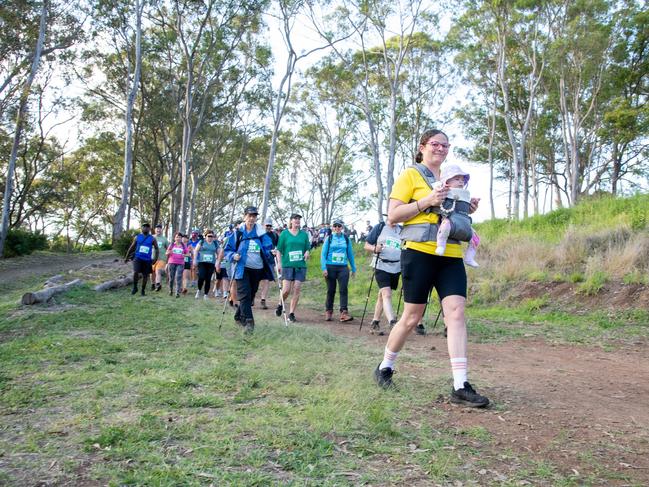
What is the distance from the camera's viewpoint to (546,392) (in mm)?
4531

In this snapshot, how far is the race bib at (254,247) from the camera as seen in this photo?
795cm

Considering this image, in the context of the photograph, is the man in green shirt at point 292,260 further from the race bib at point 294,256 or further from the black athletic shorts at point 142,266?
the black athletic shorts at point 142,266

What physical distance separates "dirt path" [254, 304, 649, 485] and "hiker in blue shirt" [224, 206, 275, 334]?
6.74ft

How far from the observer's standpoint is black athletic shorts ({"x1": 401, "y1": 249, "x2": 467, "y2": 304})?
4.01 m

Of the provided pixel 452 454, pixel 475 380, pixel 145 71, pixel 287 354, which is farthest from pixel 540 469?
pixel 145 71

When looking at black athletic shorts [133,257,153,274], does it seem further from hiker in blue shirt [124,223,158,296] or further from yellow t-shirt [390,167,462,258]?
yellow t-shirt [390,167,462,258]

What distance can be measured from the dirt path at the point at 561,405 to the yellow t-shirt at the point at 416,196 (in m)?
1.13

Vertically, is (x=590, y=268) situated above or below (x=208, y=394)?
above

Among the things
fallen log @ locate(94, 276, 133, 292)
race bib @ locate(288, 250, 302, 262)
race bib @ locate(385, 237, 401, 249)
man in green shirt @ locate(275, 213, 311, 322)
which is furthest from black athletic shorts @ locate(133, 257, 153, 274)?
race bib @ locate(385, 237, 401, 249)

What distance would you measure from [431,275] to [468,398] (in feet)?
3.00

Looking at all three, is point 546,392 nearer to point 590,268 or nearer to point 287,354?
point 287,354

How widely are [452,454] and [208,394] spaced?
75.1 inches

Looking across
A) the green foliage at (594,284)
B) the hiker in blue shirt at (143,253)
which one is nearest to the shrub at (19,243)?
the hiker in blue shirt at (143,253)

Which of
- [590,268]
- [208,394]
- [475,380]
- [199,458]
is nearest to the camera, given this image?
[199,458]
